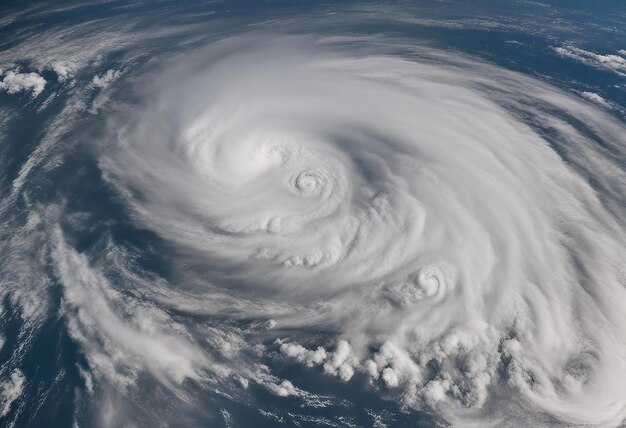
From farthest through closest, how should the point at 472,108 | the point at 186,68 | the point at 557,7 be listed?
the point at 557,7 → the point at 186,68 → the point at 472,108

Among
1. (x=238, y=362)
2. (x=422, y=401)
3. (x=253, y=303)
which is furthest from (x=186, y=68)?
(x=422, y=401)

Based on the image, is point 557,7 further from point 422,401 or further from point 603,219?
point 422,401

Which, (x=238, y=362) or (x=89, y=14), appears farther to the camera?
(x=89, y=14)

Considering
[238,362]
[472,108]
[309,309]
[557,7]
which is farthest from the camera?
[557,7]

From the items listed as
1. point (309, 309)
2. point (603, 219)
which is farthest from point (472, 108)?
point (309, 309)

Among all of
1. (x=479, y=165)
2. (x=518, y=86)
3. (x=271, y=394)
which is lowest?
(x=271, y=394)

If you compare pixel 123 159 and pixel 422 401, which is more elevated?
pixel 123 159

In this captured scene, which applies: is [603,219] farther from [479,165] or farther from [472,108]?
[472,108]
